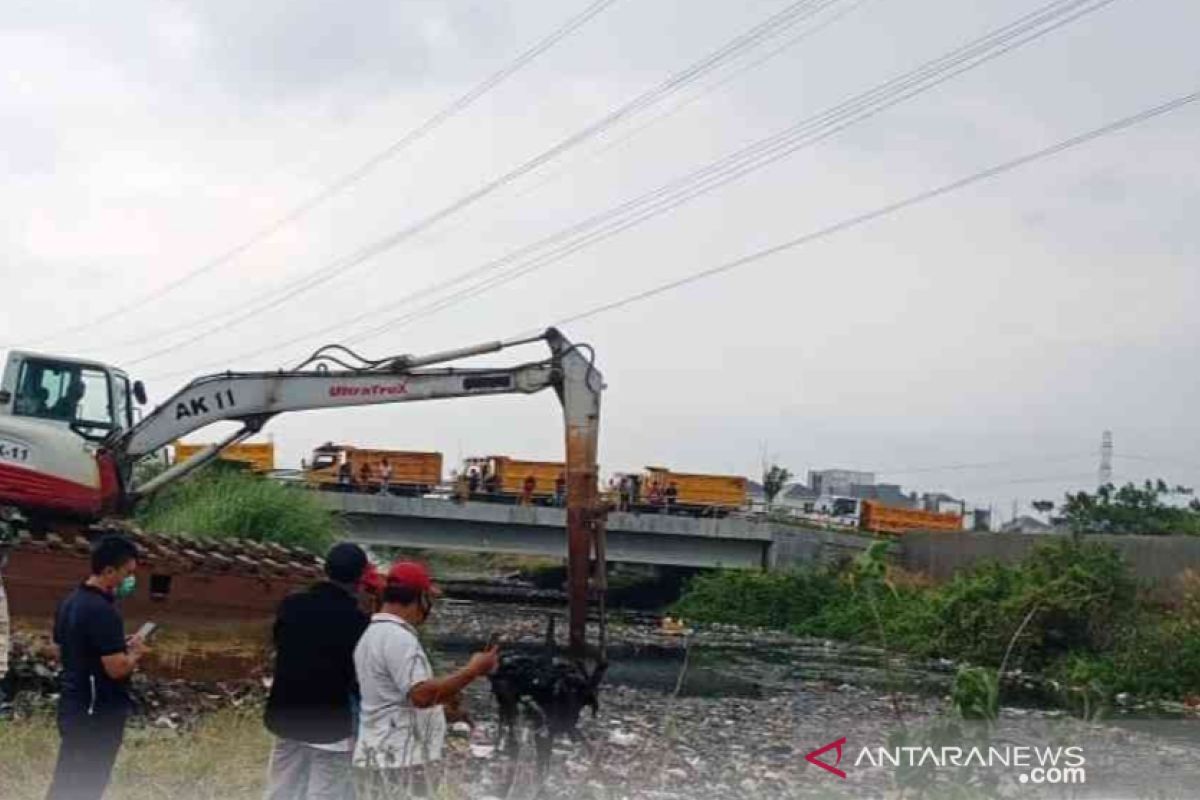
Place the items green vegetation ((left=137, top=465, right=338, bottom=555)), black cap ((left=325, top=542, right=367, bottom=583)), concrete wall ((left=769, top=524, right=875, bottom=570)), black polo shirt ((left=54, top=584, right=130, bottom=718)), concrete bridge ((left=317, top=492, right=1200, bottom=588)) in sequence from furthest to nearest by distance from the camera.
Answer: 1. concrete wall ((left=769, top=524, right=875, bottom=570))
2. concrete bridge ((left=317, top=492, right=1200, bottom=588))
3. green vegetation ((left=137, top=465, right=338, bottom=555))
4. black polo shirt ((left=54, top=584, right=130, bottom=718))
5. black cap ((left=325, top=542, right=367, bottom=583))

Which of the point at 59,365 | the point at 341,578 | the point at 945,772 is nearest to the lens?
the point at 945,772

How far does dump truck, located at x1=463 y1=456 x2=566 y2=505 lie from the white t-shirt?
32.1 m

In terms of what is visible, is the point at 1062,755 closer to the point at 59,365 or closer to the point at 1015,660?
the point at 59,365

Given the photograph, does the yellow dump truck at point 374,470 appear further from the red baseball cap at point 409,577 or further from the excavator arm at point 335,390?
the red baseball cap at point 409,577

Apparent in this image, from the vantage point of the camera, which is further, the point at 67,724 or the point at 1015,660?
the point at 1015,660

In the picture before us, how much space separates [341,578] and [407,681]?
20.4 inches

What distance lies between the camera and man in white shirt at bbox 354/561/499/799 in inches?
214

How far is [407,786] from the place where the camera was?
538 centimetres

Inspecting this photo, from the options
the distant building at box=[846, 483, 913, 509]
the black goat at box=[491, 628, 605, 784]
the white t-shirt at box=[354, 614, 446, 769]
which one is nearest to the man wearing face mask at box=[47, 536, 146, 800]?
the white t-shirt at box=[354, 614, 446, 769]

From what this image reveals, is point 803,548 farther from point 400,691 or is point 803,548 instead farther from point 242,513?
point 400,691

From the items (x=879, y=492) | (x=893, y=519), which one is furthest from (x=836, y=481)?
(x=893, y=519)

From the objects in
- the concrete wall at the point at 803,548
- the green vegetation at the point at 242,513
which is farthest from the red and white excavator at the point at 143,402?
the concrete wall at the point at 803,548

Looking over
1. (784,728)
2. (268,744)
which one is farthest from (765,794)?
(784,728)

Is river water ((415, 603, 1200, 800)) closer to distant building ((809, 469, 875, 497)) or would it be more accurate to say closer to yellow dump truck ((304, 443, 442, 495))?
yellow dump truck ((304, 443, 442, 495))
